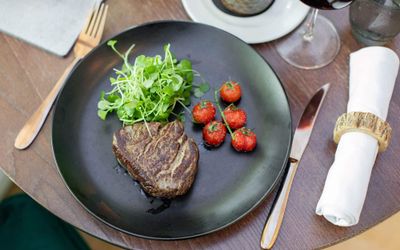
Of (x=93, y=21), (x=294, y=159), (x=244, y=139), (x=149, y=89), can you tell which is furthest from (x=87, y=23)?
(x=294, y=159)

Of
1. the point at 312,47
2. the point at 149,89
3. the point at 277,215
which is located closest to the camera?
the point at 277,215

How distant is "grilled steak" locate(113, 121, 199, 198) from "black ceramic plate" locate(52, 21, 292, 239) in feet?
0.11

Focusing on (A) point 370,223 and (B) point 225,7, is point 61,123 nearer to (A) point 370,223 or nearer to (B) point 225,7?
(B) point 225,7

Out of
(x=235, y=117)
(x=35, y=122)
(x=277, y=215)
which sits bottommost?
(x=277, y=215)

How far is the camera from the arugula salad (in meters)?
1.07

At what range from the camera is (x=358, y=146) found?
3.24ft

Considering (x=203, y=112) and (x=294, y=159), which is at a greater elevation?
(x=203, y=112)

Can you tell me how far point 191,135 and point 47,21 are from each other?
0.46m

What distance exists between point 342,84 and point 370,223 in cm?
33

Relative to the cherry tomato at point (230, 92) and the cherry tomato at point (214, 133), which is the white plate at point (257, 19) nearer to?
the cherry tomato at point (230, 92)

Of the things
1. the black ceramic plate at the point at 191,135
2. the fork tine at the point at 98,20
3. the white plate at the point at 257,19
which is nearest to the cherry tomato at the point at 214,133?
the black ceramic plate at the point at 191,135

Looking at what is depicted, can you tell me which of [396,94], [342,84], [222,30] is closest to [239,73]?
Answer: [222,30]

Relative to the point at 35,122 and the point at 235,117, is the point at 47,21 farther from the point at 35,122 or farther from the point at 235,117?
the point at 235,117

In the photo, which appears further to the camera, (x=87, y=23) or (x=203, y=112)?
(x=87, y=23)
